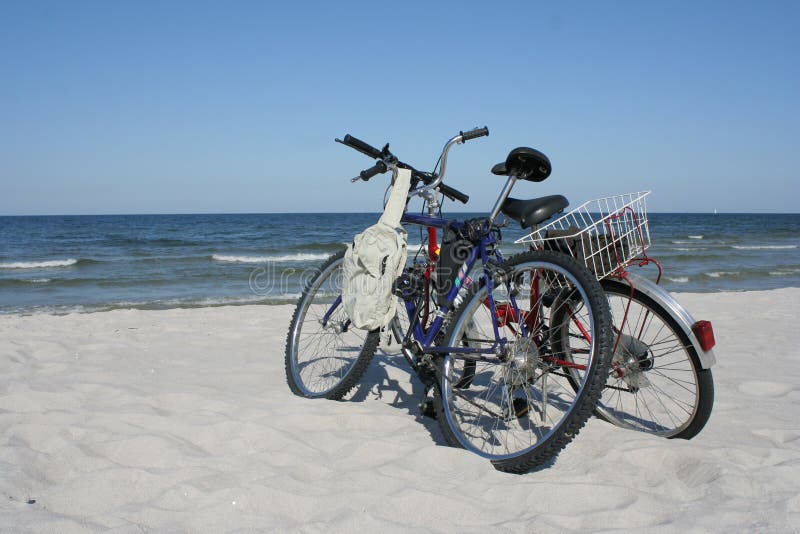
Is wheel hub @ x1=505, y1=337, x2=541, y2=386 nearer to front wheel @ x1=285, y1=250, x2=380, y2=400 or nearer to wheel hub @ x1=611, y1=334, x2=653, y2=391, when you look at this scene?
wheel hub @ x1=611, y1=334, x2=653, y2=391

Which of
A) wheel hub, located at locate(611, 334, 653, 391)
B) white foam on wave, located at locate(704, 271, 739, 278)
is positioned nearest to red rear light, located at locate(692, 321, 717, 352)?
wheel hub, located at locate(611, 334, 653, 391)

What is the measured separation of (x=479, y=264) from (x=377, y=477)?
3.80 ft

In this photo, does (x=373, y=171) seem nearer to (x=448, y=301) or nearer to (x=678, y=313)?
(x=448, y=301)

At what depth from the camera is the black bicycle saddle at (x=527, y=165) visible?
8.84 feet

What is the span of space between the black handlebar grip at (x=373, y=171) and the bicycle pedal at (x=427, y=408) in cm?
133

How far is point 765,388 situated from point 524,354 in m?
2.31

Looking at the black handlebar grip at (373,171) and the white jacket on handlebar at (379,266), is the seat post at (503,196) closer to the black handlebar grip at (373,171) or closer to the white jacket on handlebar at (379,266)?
the white jacket on handlebar at (379,266)

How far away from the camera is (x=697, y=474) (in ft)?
8.07

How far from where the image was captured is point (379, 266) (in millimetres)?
3141

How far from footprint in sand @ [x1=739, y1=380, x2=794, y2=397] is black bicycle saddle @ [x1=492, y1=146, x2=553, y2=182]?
2290 millimetres

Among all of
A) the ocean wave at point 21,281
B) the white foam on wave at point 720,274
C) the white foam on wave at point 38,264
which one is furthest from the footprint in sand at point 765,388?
the white foam on wave at point 38,264

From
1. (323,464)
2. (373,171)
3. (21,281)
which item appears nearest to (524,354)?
(323,464)

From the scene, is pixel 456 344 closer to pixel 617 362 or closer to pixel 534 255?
pixel 534 255

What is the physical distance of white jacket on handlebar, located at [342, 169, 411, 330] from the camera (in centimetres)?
315
